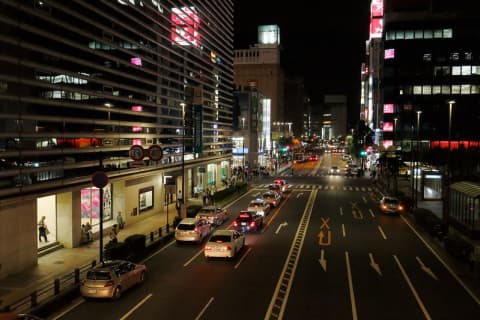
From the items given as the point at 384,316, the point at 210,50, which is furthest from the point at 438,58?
the point at 384,316

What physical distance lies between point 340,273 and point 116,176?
17384 millimetres

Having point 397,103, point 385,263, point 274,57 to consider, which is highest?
point 274,57

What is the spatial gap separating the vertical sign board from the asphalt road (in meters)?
20.8

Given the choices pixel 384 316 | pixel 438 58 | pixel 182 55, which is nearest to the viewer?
pixel 384 316

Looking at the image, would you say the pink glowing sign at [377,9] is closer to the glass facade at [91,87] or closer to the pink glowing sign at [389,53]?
the pink glowing sign at [389,53]

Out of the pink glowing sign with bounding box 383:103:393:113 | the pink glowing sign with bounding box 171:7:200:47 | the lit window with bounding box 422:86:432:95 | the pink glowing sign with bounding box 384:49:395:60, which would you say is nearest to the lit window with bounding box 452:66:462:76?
the lit window with bounding box 422:86:432:95

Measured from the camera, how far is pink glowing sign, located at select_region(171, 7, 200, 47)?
4772 cm

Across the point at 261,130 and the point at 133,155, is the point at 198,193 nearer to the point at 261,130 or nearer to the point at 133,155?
the point at 133,155

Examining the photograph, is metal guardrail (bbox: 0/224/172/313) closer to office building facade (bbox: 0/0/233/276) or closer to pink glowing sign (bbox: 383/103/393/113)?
office building facade (bbox: 0/0/233/276)

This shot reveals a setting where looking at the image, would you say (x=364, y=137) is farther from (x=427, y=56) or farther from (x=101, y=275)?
(x=101, y=275)

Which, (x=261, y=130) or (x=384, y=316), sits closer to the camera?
(x=384, y=316)

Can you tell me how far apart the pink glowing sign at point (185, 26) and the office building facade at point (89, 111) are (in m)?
0.17

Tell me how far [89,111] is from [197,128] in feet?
79.6

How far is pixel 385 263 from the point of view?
24.8m
